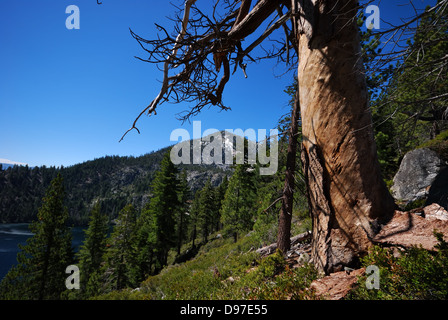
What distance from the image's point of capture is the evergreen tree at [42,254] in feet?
51.7

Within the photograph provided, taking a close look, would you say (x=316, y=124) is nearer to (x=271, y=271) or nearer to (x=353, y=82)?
(x=353, y=82)

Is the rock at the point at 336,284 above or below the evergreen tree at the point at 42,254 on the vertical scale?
above

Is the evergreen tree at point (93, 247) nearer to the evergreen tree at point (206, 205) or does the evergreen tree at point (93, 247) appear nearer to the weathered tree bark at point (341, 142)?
the evergreen tree at point (206, 205)

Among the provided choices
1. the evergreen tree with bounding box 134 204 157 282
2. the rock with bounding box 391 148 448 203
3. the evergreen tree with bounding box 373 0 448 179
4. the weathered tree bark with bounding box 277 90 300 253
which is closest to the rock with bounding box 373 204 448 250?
the evergreen tree with bounding box 373 0 448 179

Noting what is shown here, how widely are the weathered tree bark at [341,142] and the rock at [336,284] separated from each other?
157 millimetres

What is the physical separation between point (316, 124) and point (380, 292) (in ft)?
7.28

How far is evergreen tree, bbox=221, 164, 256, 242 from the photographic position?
24.4 meters

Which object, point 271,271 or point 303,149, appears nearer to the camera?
point 303,149

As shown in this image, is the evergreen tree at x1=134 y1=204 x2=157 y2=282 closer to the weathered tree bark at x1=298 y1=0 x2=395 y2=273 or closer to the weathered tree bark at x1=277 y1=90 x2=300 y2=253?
the weathered tree bark at x1=277 y1=90 x2=300 y2=253

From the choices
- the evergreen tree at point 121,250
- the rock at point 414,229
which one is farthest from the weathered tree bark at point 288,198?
the evergreen tree at point 121,250
